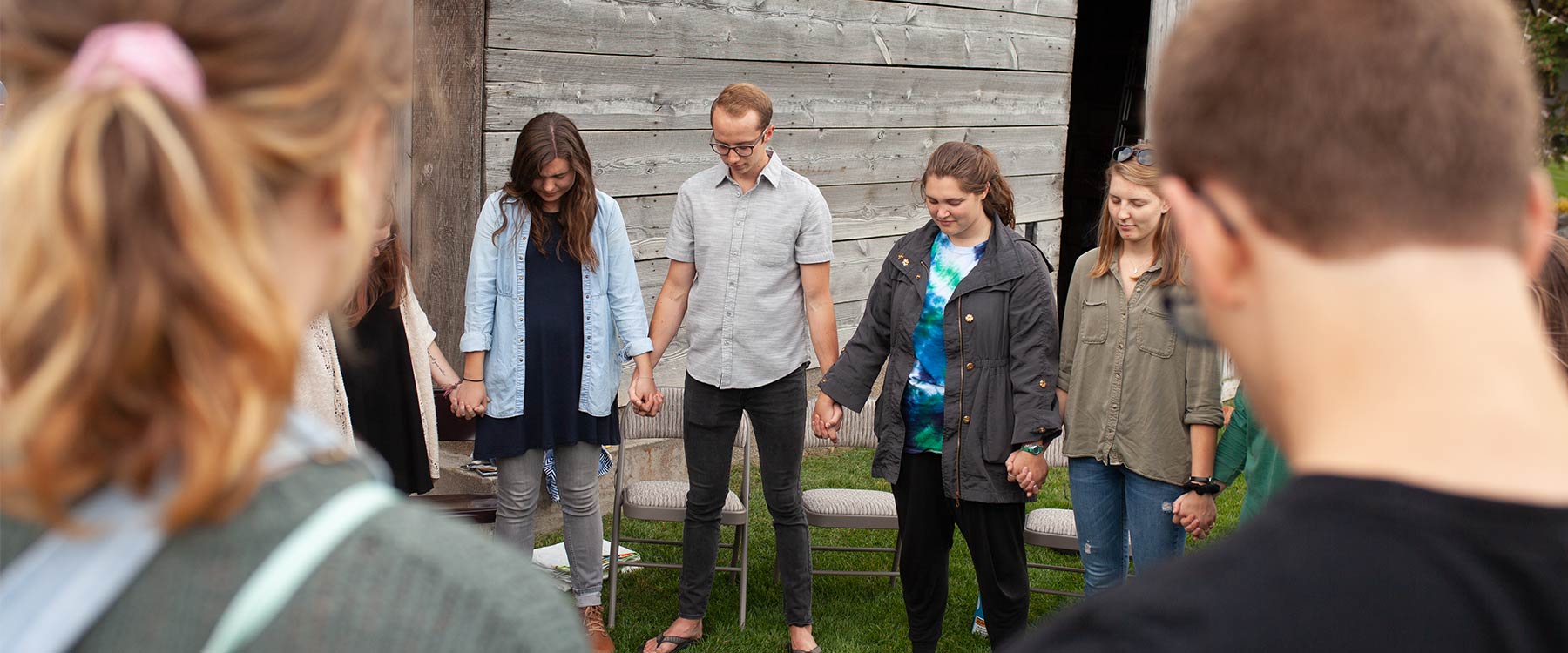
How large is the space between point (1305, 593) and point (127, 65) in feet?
2.58

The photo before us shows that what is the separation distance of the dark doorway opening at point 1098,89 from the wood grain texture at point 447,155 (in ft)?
23.6

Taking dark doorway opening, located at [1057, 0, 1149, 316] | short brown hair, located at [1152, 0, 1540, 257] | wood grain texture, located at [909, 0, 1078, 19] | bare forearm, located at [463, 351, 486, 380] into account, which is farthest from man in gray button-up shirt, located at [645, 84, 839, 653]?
dark doorway opening, located at [1057, 0, 1149, 316]

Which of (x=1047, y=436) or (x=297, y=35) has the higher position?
(x=297, y=35)

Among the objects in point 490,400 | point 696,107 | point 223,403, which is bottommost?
point 490,400

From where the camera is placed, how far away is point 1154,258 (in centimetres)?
400

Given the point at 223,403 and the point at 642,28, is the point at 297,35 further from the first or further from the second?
the point at 642,28

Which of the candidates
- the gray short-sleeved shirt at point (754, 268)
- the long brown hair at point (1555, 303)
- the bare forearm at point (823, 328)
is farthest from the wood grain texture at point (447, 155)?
the long brown hair at point (1555, 303)

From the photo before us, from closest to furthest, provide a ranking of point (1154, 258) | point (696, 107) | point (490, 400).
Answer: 1. point (1154, 258)
2. point (490, 400)
3. point (696, 107)

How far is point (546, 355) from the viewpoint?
4.52m

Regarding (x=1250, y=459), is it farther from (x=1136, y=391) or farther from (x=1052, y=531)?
(x=1052, y=531)

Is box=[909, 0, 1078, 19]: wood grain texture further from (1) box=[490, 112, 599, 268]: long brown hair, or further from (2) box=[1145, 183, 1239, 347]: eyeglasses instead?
(2) box=[1145, 183, 1239, 347]: eyeglasses

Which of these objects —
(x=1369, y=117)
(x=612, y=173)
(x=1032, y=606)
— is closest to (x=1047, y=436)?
(x=1032, y=606)

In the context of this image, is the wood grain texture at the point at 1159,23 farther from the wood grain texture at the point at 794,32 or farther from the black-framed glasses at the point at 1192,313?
the black-framed glasses at the point at 1192,313

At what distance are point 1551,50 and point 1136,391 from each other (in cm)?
1435
